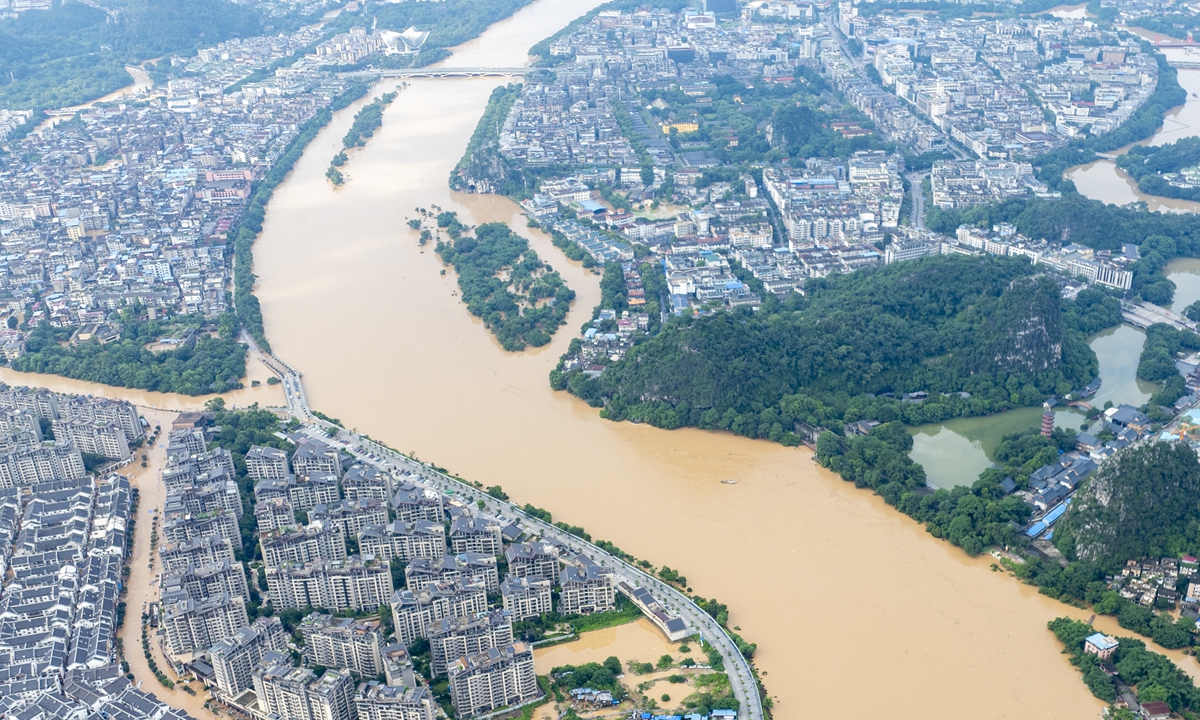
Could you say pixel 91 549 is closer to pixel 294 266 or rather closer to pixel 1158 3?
pixel 294 266

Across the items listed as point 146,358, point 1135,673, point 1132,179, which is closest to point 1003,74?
point 1132,179

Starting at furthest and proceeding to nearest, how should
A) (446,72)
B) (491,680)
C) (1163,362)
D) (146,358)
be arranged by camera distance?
(446,72), (146,358), (1163,362), (491,680)

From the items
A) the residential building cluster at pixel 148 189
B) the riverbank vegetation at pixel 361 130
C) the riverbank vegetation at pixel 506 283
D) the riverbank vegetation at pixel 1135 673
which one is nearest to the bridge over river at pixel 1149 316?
the riverbank vegetation at pixel 1135 673

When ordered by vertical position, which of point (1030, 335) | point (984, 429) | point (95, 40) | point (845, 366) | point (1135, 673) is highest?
point (95, 40)

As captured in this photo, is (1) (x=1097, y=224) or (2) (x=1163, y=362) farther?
(1) (x=1097, y=224)

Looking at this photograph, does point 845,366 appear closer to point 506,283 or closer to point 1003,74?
point 506,283

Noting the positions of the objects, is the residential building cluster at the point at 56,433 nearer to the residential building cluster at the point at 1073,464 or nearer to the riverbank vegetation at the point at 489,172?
the residential building cluster at the point at 1073,464
